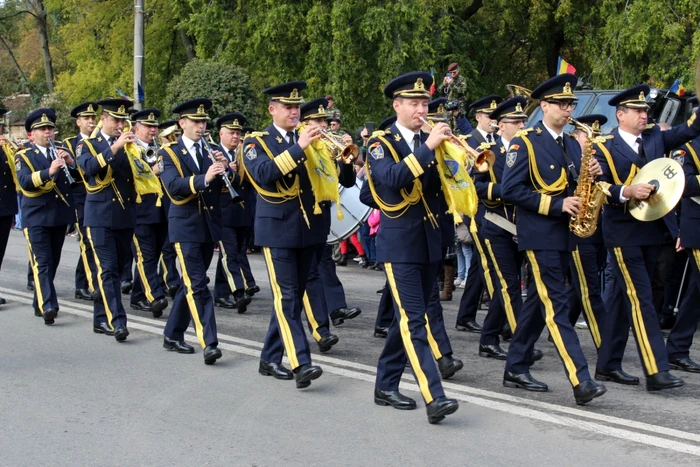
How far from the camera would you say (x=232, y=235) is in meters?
12.2

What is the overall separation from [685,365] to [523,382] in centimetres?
165

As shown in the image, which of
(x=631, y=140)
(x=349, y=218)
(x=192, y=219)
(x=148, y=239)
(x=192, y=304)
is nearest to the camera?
(x=631, y=140)

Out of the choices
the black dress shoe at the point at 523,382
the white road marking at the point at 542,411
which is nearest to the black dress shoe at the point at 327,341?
the white road marking at the point at 542,411

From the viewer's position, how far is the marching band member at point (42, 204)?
11023 mm

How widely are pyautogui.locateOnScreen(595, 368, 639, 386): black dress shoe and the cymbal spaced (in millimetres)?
1179

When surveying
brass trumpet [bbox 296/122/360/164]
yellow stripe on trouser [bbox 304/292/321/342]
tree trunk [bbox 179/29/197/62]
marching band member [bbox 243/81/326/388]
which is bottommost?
yellow stripe on trouser [bbox 304/292/321/342]

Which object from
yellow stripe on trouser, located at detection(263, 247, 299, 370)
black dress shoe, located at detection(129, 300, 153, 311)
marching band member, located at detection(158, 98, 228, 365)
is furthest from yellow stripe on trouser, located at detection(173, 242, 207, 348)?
black dress shoe, located at detection(129, 300, 153, 311)

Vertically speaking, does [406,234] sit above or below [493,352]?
above

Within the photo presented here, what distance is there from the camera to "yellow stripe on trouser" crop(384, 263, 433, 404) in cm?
674

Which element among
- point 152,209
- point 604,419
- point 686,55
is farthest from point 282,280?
point 686,55

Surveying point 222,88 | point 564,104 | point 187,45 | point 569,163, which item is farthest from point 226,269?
point 187,45

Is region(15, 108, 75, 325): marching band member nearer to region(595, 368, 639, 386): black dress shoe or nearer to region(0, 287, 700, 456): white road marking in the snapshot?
region(0, 287, 700, 456): white road marking

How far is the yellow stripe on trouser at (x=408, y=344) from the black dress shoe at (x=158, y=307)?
4.53 metres

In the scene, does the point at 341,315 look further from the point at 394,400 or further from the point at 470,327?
the point at 394,400
